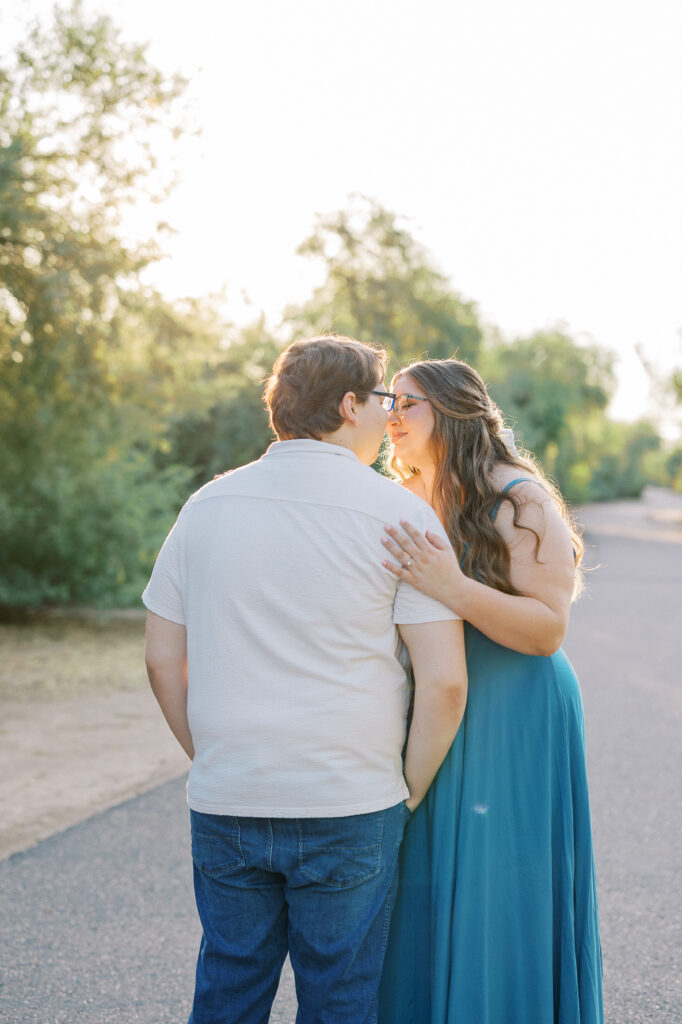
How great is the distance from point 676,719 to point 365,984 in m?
6.00

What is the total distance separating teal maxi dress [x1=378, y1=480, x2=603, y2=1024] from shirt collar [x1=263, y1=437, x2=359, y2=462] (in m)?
0.61

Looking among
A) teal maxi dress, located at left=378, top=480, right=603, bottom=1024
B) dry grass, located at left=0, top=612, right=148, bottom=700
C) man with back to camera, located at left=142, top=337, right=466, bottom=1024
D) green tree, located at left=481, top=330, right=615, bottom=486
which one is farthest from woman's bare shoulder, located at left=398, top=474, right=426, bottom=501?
green tree, located at left=481, top=330, right=615, bottom=486

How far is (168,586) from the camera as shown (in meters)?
2.08

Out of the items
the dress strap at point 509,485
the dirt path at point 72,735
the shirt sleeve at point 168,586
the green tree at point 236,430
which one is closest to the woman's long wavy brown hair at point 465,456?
the dress strap at point 509,485

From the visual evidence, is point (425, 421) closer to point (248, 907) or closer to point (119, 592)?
point (248, 907)

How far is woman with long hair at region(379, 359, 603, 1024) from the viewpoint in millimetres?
2250

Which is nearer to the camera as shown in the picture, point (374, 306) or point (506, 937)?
point (506, 937)

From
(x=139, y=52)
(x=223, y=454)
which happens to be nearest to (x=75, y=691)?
(x=139, y=52)

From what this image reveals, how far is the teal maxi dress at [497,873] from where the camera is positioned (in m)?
2.25

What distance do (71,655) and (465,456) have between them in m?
8.81

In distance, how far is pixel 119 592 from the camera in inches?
472

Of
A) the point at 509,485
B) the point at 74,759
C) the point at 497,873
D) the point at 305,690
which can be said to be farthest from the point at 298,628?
the point at 74,759

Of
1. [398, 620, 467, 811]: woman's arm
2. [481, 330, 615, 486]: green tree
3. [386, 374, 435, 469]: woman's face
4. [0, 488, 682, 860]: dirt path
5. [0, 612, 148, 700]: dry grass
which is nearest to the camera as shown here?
[398, 620, 467, 811]: woman's arm

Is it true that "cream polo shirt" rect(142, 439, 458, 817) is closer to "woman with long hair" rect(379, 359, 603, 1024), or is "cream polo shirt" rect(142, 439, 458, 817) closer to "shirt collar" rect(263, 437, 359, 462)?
"shirt collar" rect(263, 437, 359, 462)
